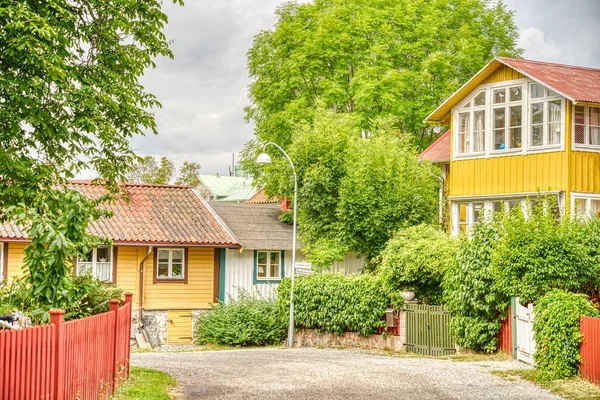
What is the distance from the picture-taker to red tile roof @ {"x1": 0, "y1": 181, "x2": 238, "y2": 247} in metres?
32.2

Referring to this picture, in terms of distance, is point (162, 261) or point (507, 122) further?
point (162, 261)

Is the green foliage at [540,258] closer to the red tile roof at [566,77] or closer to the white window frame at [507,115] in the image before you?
the red tile roof at [566,77]

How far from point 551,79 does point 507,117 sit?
185 centimetres

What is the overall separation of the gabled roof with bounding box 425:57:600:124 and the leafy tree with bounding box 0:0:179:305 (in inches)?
478

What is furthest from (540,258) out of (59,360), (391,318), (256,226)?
(256,226)

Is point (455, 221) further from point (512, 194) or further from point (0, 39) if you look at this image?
point (0, 39)

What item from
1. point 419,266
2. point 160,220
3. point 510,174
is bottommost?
point 419,266

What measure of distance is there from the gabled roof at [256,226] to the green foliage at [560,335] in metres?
18.4

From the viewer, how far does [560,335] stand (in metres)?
16.6

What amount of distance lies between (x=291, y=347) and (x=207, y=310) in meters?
5.47

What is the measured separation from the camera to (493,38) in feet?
138

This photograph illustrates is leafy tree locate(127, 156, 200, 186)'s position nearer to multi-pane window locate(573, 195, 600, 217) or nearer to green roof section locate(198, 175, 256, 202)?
Answer: green roof section locate(198, 175, 256, 202)

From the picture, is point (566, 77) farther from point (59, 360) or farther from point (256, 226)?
point (59, 360)

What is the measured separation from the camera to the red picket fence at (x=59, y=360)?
9312 mm
